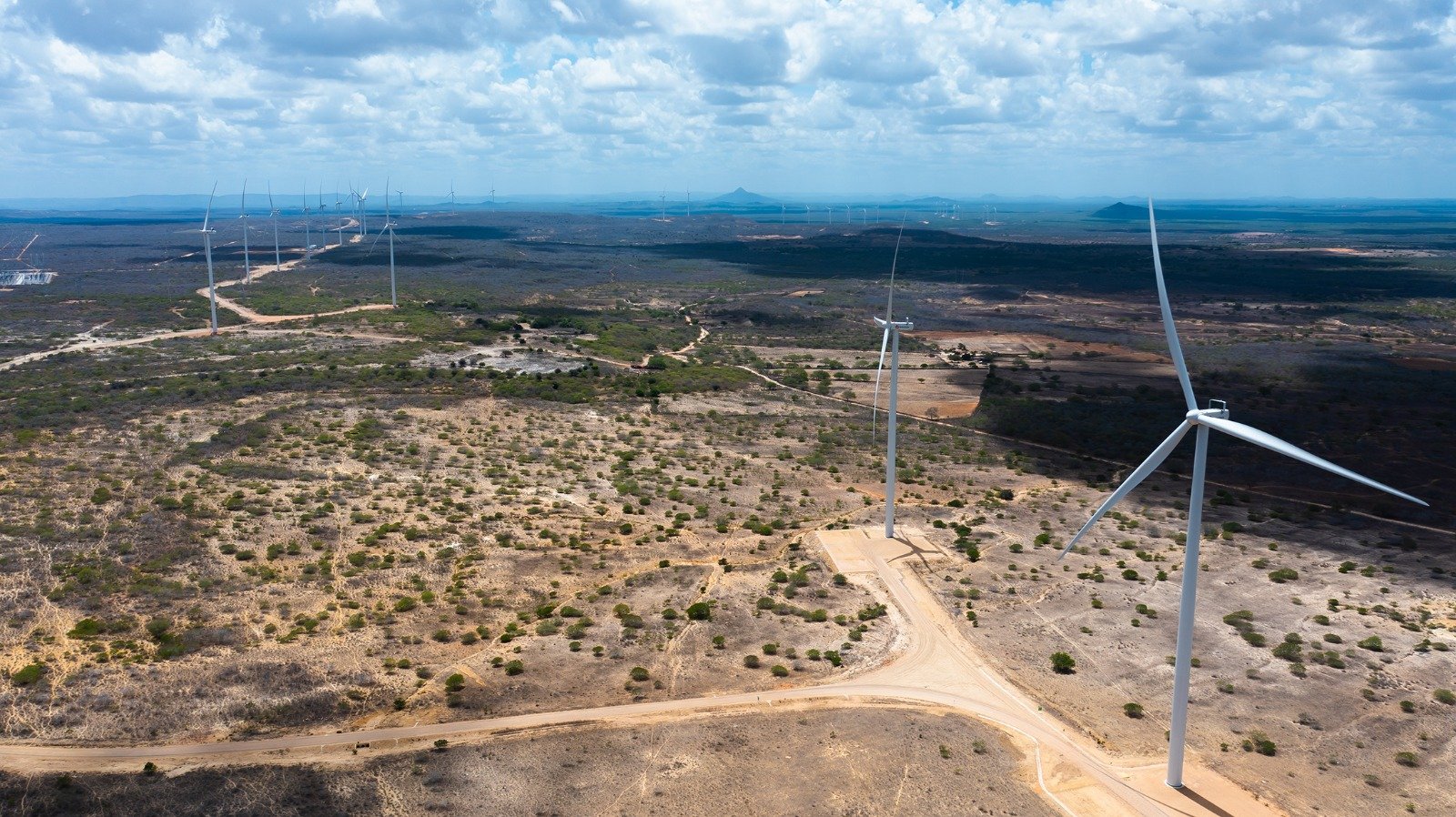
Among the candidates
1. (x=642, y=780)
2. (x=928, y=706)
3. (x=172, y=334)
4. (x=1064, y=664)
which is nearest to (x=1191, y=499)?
(x=928, y=706)

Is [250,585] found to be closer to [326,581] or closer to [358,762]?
[326,581]

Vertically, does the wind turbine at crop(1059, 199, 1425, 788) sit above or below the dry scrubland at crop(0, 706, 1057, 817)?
above

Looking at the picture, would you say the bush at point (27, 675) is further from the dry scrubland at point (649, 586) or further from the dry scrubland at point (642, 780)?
the dry scrubland at point (642, 780)

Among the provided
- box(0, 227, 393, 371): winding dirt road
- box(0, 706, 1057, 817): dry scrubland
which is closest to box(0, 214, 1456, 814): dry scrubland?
box(0, 706, 1057, 817): dry scrubland

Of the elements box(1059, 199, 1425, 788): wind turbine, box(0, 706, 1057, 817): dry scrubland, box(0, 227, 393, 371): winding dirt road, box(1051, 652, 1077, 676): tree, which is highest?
box(1059, 199, 1425, 788): wind turbine

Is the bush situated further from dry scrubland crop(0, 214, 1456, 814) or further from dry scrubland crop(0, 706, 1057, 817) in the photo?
dry scrubland crop(0, 706, 1057, 817)

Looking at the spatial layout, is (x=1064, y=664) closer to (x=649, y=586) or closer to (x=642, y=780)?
(x=642, y=780)
